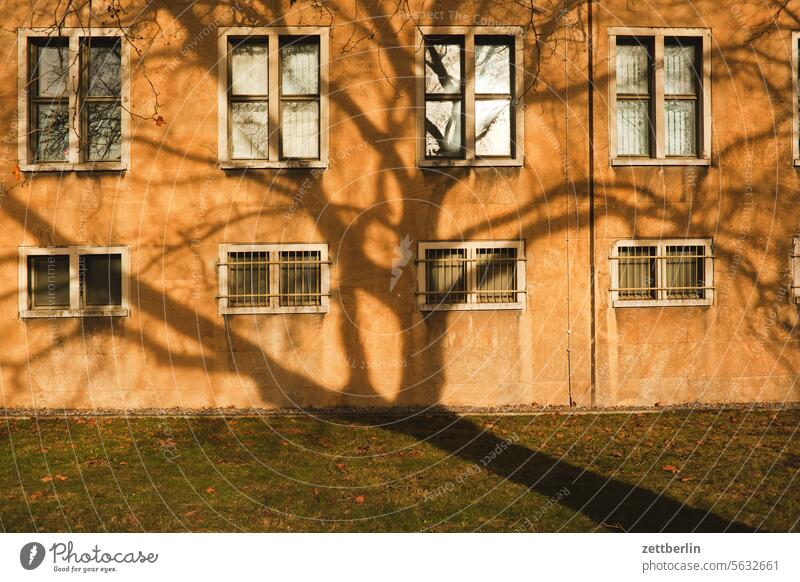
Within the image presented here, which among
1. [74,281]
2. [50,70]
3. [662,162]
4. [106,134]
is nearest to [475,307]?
[662,162]

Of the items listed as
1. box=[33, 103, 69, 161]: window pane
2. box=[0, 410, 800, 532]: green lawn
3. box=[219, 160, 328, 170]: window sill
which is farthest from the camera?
box=[33, 103, 69, 161]: window pane

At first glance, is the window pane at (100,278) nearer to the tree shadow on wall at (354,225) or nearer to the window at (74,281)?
the window at (74,281)

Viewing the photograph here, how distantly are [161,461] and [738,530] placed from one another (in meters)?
7.48

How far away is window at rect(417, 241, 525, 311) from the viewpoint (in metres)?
15.0

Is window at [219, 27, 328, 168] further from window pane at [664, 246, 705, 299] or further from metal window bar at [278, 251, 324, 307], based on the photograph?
window pane at [664, 246, 705, 299]

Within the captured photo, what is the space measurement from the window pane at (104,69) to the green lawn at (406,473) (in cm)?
631

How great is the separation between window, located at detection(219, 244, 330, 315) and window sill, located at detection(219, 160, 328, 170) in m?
1.47

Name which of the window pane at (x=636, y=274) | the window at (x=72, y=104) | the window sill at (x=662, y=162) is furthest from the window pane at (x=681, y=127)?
the window at (x=72, y=104)

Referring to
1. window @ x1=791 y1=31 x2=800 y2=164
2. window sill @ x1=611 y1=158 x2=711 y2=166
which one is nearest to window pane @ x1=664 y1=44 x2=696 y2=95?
window sill @ x1=611 y1=158 x2=711 y2=166

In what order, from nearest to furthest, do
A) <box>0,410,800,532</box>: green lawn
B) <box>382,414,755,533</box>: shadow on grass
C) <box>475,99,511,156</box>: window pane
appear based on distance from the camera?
1. <box>382,414,755,533</box>: shadow on grass
2. <box>0,410,800,532</box>: green lawn
3. <box>475,99,511,156</box>: window pane

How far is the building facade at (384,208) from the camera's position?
14969 millimetres

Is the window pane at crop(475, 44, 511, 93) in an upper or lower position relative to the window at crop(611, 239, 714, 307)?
upper

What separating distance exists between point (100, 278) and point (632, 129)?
10.7 meters

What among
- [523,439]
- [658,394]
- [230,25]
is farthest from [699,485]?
[230,25]
